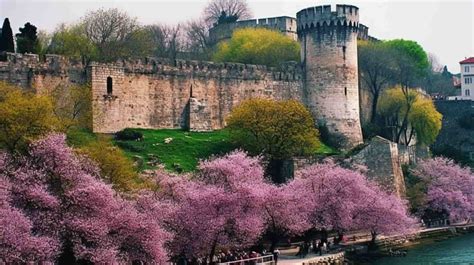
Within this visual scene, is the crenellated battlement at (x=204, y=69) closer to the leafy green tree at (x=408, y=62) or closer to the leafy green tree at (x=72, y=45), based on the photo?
the leafy green tree at (x=72, y=45)

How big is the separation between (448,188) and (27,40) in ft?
106

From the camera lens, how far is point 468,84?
338 feet

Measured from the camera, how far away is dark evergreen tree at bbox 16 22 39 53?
54.6 m

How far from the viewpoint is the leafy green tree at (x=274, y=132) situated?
5281 centimetres

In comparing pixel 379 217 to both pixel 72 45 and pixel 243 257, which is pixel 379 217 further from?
pixel 72 45

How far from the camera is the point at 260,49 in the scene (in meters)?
68.9

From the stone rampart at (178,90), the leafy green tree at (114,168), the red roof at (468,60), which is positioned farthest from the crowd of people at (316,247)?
the red roof at (468,60)

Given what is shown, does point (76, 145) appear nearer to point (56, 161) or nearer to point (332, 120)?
point (56, 161)

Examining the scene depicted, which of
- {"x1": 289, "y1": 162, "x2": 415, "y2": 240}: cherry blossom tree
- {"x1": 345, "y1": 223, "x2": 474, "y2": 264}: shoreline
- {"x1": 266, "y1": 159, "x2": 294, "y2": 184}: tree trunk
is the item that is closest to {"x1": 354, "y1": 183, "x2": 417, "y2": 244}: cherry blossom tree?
{"x1": 289, "y1": 162, "x2": 415, "y2": 240}: cherry blossom tree

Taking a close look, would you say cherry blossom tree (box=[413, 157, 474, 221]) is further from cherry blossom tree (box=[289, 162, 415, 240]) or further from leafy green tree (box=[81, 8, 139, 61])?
leafy green tree (box=[81, 8, 139, 61])

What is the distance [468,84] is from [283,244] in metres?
66.5

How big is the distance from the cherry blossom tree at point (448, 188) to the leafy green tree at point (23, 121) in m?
29.5

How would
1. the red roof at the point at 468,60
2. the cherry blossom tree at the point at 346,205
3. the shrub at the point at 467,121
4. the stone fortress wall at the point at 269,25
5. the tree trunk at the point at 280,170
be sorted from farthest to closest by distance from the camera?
the red roof at the point at 468,60
the shrub at the point at 467,121
the stone fortress wall at the point at 269,25
the tree trunk at the point at 280,170
the cherry blossom tree at the point at 346,205

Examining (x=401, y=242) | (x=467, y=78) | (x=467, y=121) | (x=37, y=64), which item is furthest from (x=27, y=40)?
(x=467, y=78)
